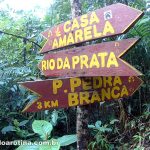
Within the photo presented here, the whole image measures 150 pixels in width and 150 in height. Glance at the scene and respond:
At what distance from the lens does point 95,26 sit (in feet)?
→ 7.09

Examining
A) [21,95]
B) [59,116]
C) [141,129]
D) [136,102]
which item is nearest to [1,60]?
[21,95]

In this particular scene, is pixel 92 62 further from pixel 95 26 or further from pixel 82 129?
pixel 82 129

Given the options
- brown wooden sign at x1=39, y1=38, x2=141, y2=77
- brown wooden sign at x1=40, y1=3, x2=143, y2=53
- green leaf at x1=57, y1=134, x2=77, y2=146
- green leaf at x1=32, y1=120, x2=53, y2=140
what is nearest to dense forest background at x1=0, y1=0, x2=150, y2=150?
green leaf at x1=57, y1=134, x2=77, y2=146

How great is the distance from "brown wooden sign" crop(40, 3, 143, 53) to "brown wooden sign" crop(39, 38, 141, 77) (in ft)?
0.25

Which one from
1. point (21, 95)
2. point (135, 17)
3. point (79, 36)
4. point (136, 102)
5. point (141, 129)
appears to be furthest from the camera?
point (21, 95)

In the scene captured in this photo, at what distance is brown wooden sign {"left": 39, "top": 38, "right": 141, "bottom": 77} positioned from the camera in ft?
6.39

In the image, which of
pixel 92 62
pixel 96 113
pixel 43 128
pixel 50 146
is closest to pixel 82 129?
pixel 50 146

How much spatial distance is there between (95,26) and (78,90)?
1.72 feet

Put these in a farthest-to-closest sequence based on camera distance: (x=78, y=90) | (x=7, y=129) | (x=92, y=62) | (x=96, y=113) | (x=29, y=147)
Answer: (x=96, y=113) < (x=7, y=129) < (x=29, y=147) < (x=78, y=90) < (x=92, y=62)

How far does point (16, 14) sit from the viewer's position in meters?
6.82

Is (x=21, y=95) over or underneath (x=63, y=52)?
underneath

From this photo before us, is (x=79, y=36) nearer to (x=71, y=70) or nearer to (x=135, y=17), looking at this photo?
(x=71, y=70)

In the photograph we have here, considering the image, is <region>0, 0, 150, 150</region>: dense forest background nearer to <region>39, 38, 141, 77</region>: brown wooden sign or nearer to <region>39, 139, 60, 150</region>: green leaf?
<region>39, 139, 60, 150</region>: green leaf

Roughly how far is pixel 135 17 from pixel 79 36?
1.66 ft
